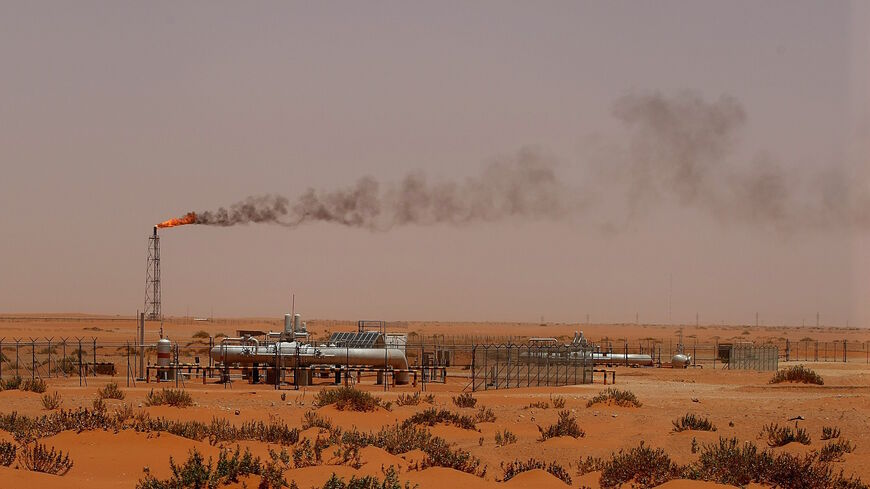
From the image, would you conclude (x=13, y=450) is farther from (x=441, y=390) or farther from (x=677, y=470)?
(x=441, y=390)

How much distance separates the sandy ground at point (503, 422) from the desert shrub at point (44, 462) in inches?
10.9

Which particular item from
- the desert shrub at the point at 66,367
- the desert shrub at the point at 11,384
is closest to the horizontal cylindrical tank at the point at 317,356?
the desert shrub at the point at 66,367

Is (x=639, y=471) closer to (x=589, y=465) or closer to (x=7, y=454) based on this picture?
(x=589, y=465)

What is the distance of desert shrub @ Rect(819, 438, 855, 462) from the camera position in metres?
20.8

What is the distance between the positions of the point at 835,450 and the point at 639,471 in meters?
5.39

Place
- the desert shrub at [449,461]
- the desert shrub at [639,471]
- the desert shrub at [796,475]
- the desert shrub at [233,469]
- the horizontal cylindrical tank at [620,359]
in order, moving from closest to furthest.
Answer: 1. the desert shrub at [233,469]
2. the desert shrub at [796,475]
3. the desert shrub at [639,471]
4. the desert shrub at [449,461]
5. the horizontal cylindrical tank at [620,359]

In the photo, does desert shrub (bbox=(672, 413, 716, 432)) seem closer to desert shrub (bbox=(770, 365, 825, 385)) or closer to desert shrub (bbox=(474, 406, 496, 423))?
desert shrub (bbox=(474, 406, 496, 423))

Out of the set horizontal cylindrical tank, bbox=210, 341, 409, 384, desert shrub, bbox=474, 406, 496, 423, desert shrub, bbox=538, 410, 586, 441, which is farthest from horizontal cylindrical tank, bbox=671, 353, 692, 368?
desert shrub, bbox=538, 410, 586, 441

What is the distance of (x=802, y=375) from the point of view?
51344mm

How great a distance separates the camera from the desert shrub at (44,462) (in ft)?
56.2

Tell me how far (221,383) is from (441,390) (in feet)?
40.8

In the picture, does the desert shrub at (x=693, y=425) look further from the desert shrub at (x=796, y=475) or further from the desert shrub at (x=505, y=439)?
the desert shrub at (x=796, y=475)

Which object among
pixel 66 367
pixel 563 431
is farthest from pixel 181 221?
pixel 563 431

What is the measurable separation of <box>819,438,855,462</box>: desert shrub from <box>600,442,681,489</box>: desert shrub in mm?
3734
